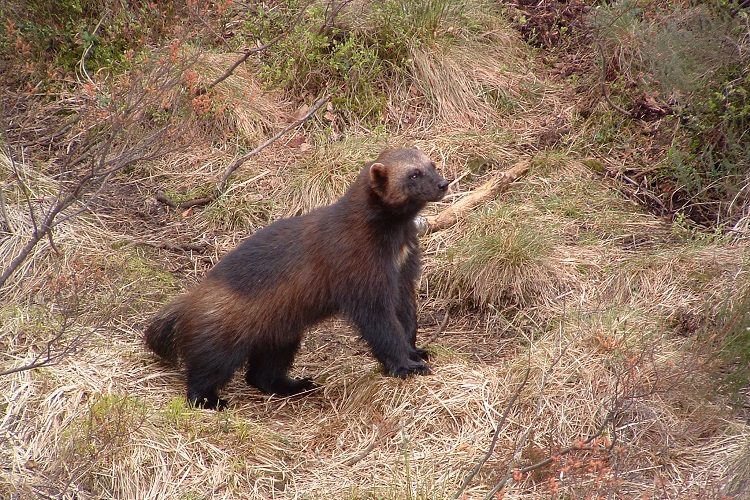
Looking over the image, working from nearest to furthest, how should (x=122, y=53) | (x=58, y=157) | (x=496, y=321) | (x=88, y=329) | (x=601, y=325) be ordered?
(x=601, y=325) < (x=88, y=329) < (x=496, y=321) < (x=58, y=157) < (x=122, y=53)

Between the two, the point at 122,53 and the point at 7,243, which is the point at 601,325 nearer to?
the point at 7,243

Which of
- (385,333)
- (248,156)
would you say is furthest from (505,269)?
(248,156)

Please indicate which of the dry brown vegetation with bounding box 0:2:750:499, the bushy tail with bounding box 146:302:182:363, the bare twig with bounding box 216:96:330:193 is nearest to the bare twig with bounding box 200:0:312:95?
the dry brown vegetation with bounding box 0:2:750:499

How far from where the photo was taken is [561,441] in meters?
4.89

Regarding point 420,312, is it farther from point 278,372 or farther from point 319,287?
point 319,287

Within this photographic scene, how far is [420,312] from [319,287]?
1428 millimetres

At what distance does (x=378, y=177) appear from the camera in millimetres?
5445

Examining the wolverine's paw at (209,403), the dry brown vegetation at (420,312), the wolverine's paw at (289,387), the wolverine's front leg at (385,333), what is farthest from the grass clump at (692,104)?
the wolverine's paw at (209,403)

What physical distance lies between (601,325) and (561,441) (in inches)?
34.9

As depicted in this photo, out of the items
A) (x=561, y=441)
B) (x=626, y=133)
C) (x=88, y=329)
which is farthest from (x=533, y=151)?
(x=88, y=329)

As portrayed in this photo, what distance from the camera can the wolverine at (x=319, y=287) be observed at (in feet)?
17.8

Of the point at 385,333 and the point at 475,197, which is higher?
the point at 475,197

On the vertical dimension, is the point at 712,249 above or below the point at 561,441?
above

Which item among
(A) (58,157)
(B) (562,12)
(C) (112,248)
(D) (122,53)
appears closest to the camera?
(C) (112,248)
